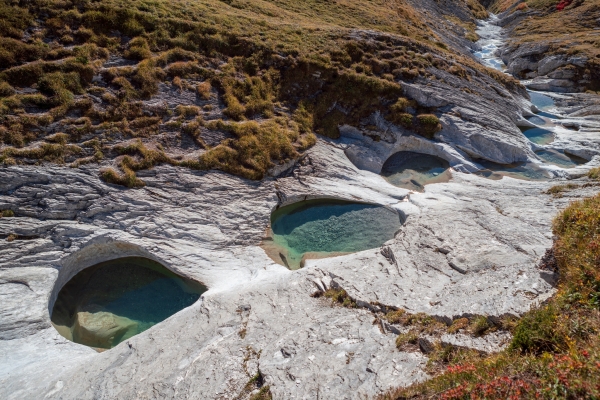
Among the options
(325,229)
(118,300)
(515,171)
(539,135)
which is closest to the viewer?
(118,300)

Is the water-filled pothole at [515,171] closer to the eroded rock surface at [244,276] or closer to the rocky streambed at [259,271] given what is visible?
the rocky streambed at [259,271]

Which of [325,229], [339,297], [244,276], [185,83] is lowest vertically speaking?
[244,276]

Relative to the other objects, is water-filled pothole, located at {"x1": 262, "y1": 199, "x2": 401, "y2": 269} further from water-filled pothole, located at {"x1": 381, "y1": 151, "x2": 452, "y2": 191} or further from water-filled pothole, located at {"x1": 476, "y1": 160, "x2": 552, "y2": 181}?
water-filled pothole, located at {"x1": 476, "y1": 160, "x2": 552, "y2": 181}

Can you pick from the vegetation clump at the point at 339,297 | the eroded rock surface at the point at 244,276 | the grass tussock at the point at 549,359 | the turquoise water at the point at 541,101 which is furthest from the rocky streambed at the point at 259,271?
the turquoise water at the point at 541,101

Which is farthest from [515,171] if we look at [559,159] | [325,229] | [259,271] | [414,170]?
[259,271]

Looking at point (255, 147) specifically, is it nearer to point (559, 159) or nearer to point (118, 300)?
point (118, 300)

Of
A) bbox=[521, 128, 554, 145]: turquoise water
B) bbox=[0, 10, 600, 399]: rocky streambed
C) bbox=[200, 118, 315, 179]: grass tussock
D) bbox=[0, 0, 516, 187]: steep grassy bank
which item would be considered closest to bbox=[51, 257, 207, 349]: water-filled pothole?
bbox=[0, 10, 600, 399]: rocky streambed
